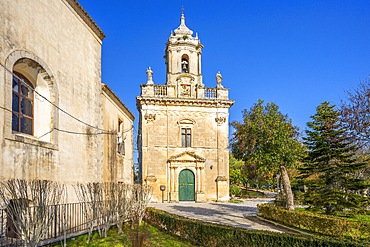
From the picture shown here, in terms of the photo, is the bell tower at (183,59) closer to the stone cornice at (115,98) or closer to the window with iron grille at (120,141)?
the stone cornice at (115,98)

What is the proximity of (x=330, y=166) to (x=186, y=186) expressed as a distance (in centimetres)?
1413

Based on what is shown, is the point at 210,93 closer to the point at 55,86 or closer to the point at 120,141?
the point at 120,141

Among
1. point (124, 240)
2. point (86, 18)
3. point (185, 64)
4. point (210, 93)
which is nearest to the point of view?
point (124, 240)

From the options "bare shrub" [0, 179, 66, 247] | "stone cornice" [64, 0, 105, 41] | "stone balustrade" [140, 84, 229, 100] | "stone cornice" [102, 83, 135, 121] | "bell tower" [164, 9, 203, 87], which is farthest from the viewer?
"bell tower" [164, 9, 203, 87]

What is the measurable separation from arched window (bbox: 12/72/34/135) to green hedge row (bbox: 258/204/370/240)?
10.7 m

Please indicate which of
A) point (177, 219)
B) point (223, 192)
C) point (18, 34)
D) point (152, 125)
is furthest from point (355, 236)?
point (152, 125)

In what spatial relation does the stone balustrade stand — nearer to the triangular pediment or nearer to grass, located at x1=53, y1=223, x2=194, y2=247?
the triangular pediment

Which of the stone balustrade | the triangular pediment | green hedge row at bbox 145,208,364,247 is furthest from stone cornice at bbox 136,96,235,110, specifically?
green hedge row at bbox 145,208,364,247

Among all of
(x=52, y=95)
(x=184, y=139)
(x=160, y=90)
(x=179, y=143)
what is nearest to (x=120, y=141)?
(x=52, y=95)

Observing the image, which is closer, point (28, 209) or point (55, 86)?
point (28, 209)

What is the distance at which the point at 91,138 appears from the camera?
585 inches

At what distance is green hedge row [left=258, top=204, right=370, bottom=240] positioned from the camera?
12181mm

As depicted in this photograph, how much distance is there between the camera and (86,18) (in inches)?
591

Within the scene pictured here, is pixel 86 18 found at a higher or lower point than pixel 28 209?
higher
